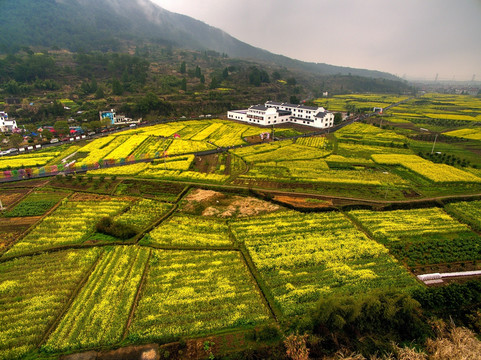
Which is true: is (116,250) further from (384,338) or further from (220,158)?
(220,158)

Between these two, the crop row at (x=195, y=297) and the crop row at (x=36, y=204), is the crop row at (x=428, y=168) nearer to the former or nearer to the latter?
the crop row at (x=195, y=297)

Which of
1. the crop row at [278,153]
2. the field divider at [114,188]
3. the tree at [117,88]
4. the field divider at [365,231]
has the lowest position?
the field divider at [114,188]

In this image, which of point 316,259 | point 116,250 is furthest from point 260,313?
point 116,250

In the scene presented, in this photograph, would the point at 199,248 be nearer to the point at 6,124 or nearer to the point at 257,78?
the point at 6,124

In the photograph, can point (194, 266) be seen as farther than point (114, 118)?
No

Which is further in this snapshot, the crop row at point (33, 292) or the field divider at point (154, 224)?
the field divider at point (154, 224)

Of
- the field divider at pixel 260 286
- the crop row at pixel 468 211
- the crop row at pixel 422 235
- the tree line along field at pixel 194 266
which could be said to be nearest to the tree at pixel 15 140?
the tree line along field at pixel 194 266

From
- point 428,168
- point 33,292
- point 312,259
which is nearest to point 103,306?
point 33,292
